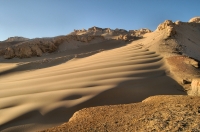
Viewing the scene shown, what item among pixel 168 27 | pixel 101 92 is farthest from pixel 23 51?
pixel 101 92

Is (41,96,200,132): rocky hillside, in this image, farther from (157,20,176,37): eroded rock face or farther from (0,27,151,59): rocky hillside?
(0,27,151,59): rocky hillside

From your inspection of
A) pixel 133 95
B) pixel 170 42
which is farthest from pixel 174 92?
pixel 170 42

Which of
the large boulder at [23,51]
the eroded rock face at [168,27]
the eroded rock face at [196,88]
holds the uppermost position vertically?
the eroded rock face at [168,27]

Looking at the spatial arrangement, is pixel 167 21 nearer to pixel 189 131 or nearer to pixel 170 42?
pixel 170 42

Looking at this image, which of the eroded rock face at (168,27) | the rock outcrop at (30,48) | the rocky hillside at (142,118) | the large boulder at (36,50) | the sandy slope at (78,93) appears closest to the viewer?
the rocky hillside at (142,118)

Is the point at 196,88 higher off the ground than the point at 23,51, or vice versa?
the point at 23,51

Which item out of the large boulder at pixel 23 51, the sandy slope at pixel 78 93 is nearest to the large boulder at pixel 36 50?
the large boulder at pixel 23 51

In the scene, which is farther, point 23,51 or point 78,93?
point 23,51

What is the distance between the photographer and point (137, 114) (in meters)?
2.30

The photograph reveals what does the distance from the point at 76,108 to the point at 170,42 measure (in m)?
6.05

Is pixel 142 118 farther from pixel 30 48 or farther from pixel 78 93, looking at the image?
pixel 30 48

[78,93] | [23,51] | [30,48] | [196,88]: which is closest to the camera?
[196,88]

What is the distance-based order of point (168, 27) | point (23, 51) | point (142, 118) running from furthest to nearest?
point (23, 51)
point (168, 27)
point (142, 118)

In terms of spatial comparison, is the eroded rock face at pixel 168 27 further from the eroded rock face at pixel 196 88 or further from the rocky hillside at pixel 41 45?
the eroded rock face at pixel 196 88
